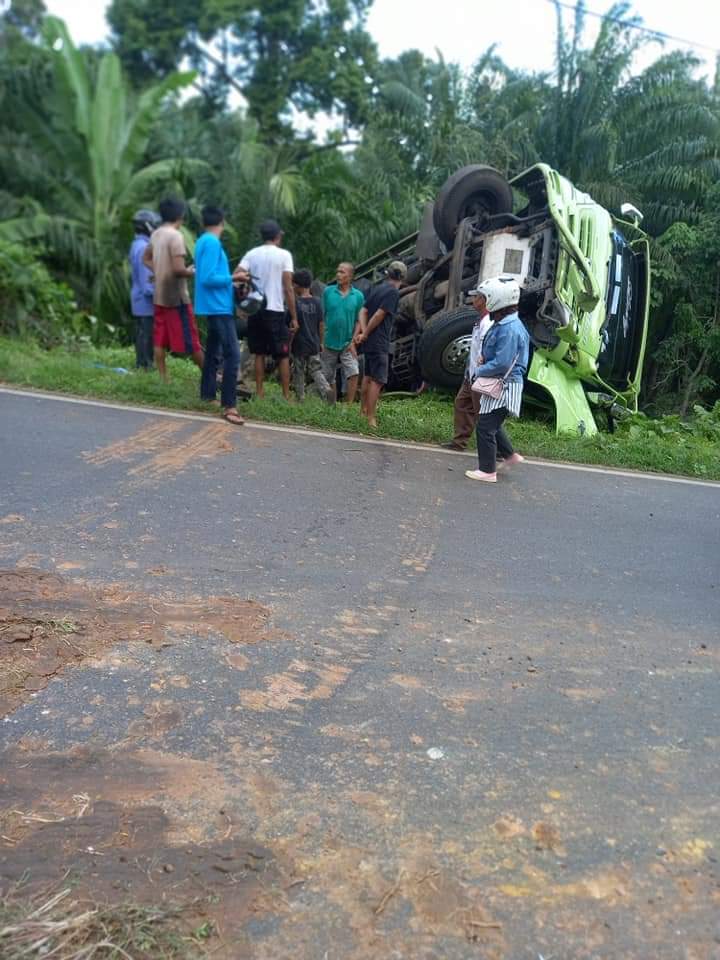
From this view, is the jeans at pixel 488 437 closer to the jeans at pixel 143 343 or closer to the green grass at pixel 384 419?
the green grass at pixel 384 419

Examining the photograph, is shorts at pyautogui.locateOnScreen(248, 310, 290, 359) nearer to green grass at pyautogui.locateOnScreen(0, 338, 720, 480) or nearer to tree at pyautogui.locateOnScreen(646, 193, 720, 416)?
green grass at pyautogui.locateOnScreen(0, 338, 720, 480)

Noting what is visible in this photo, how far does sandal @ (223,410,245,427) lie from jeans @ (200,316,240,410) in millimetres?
70

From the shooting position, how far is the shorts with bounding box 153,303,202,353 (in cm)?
788

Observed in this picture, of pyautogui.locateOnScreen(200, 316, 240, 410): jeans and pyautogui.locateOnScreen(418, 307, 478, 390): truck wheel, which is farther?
pyautogui.locateOnScreen(418, 307, 478, 390): truck wheel

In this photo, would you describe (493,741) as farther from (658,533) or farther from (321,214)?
(321,214)

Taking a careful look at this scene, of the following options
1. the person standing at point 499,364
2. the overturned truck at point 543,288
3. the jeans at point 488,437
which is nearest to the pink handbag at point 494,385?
the person standing at point 499,364

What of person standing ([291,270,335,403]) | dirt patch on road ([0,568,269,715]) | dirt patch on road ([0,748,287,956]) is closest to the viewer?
dirt patch on road ([0,748,287,956])

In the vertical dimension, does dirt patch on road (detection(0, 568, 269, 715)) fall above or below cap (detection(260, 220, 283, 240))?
below

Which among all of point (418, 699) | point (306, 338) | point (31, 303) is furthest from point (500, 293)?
point (31, 303)

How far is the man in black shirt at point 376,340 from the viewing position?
7.72m

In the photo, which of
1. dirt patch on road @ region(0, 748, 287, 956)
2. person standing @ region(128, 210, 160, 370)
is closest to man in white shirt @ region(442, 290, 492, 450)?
person standing @ region(128, 210, 160, 370)

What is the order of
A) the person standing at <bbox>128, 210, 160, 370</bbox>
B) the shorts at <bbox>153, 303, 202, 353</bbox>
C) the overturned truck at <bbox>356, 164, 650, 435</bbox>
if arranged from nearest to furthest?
the shorts at <bbox>153, 303, 202, 353</bbox> < the overturned truck at <bbox>356, 164, 650, 435</bbox> < the person standing at <bbox>128, 210, 160, 370</bbox>

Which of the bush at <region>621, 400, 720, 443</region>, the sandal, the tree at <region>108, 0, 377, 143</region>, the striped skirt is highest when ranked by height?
the tree at <region>108, 0, 377, 143</region>

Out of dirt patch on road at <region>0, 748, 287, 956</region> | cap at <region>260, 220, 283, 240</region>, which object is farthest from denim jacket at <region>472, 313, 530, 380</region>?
dirt patch on road at <region>0, 748, 287, 956</region>
